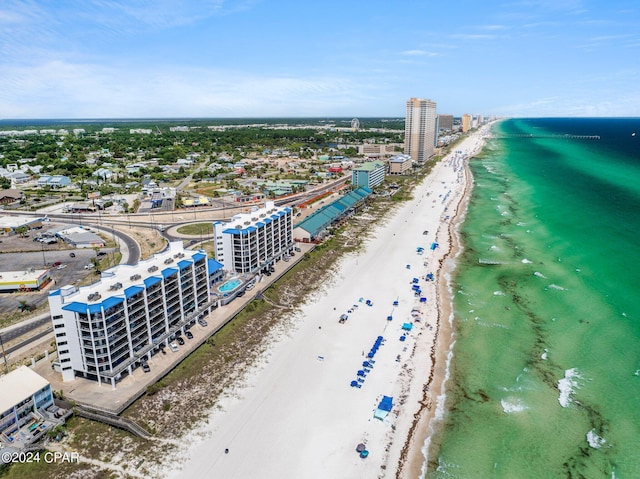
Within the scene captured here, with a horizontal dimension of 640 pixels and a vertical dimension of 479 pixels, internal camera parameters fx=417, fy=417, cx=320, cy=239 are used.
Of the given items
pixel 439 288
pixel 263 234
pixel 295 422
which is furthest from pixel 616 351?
pixel 263 234

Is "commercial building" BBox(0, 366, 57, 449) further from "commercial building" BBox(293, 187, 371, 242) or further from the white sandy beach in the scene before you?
"commercial building" BBox(293, 187, 371, 242)

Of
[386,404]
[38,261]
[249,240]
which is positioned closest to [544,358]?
[386,404]

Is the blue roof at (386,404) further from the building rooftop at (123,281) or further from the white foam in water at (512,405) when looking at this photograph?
the building rooftop at (123,281)

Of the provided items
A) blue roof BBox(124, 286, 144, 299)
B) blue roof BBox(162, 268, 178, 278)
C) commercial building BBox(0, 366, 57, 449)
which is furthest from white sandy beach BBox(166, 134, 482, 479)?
blue roof BBox(162, 268, 178, 278)

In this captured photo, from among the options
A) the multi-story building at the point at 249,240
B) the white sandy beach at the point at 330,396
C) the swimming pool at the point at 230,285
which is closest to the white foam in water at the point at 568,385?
the white sandy beach at the point at 330,396

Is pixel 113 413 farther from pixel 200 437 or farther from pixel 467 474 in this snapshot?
pixel 467 474

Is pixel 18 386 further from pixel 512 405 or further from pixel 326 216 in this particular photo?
pixel 326 216
